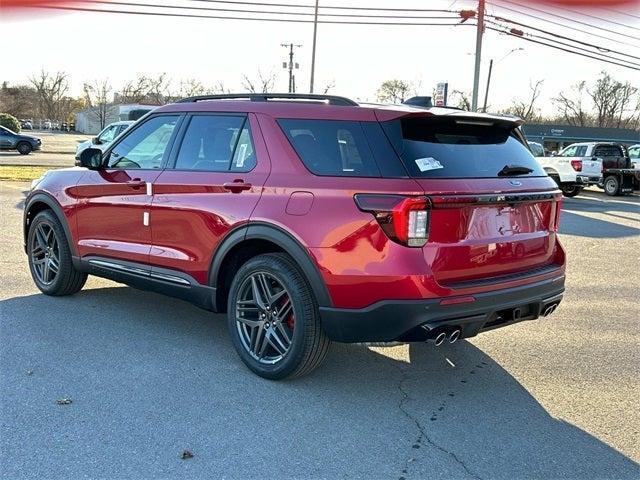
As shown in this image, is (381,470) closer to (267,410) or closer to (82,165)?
(267,410)

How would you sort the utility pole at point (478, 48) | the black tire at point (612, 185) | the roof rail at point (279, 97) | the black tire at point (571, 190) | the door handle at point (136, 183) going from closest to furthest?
the roof rail at point (279, 97) < the door handle at point (136, 183) < the black tire at point (571, 190) < the black tire at point (612, 185) < the utility pole at point (478, 48)

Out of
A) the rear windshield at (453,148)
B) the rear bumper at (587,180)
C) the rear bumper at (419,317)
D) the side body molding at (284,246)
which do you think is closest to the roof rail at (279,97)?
the rear windshield at (453,148)

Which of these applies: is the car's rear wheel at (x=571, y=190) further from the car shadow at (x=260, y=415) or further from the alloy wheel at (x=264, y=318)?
the alloy wheel at (x=264, y=318)

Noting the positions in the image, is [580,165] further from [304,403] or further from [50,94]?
[50,94]

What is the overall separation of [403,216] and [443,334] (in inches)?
28.8

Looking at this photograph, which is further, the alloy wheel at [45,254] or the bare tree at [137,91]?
the bare tree at [137,91]

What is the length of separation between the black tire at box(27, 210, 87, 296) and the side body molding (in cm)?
218

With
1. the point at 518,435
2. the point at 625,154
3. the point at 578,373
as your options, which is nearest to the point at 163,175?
the point at 518,435

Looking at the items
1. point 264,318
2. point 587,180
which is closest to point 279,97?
point 264,318

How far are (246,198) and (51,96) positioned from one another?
317ft

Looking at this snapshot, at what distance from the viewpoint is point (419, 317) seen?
3.42 metres

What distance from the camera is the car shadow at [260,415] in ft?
10.0

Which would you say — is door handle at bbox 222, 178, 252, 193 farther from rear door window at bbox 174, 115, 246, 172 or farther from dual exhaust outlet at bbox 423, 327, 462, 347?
dual exhaust outlet at bbox 423, 327, 462, 347

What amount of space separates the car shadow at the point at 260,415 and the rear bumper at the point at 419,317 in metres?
0.51
